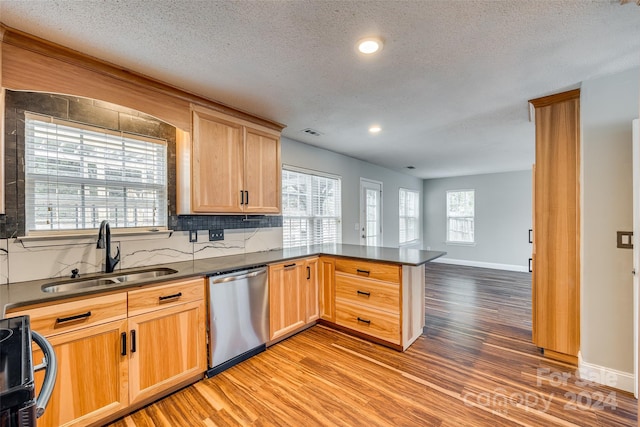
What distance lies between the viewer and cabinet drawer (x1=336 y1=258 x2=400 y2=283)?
2594 mm

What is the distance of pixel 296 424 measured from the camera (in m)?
1.71

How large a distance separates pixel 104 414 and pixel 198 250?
137 cm

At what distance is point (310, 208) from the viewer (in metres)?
4.16

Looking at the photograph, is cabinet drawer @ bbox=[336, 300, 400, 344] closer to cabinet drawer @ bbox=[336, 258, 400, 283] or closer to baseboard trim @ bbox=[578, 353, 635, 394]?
cabinet drawer @ bbox=[336, 258, 400, 283]

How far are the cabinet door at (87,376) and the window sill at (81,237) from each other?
0.74 m

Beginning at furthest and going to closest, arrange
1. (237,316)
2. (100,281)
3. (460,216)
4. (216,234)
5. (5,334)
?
1. (460,216)
2. (216,234)
3. (237,316)
4. (100,281)
5. (5,334)

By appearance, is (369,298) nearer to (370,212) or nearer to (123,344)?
(123,344)

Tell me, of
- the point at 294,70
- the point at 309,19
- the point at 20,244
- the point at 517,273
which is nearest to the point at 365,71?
the point at 294,70

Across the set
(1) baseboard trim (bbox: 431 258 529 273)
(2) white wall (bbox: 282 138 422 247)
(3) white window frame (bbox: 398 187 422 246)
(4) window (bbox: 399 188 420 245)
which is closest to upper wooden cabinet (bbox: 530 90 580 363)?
(2) white wall (bbox: 282 138 422 247)

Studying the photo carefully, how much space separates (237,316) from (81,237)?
1.32 meters

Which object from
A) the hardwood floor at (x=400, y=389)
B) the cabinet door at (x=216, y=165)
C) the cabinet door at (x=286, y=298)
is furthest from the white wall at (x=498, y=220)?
the cabinet door at (x=216, y=165)

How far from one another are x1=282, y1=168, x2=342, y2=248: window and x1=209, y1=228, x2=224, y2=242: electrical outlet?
97cm

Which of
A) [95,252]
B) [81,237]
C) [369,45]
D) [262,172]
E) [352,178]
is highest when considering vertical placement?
[369,45]

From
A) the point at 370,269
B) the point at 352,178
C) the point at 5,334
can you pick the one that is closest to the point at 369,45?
the point at 370,269
